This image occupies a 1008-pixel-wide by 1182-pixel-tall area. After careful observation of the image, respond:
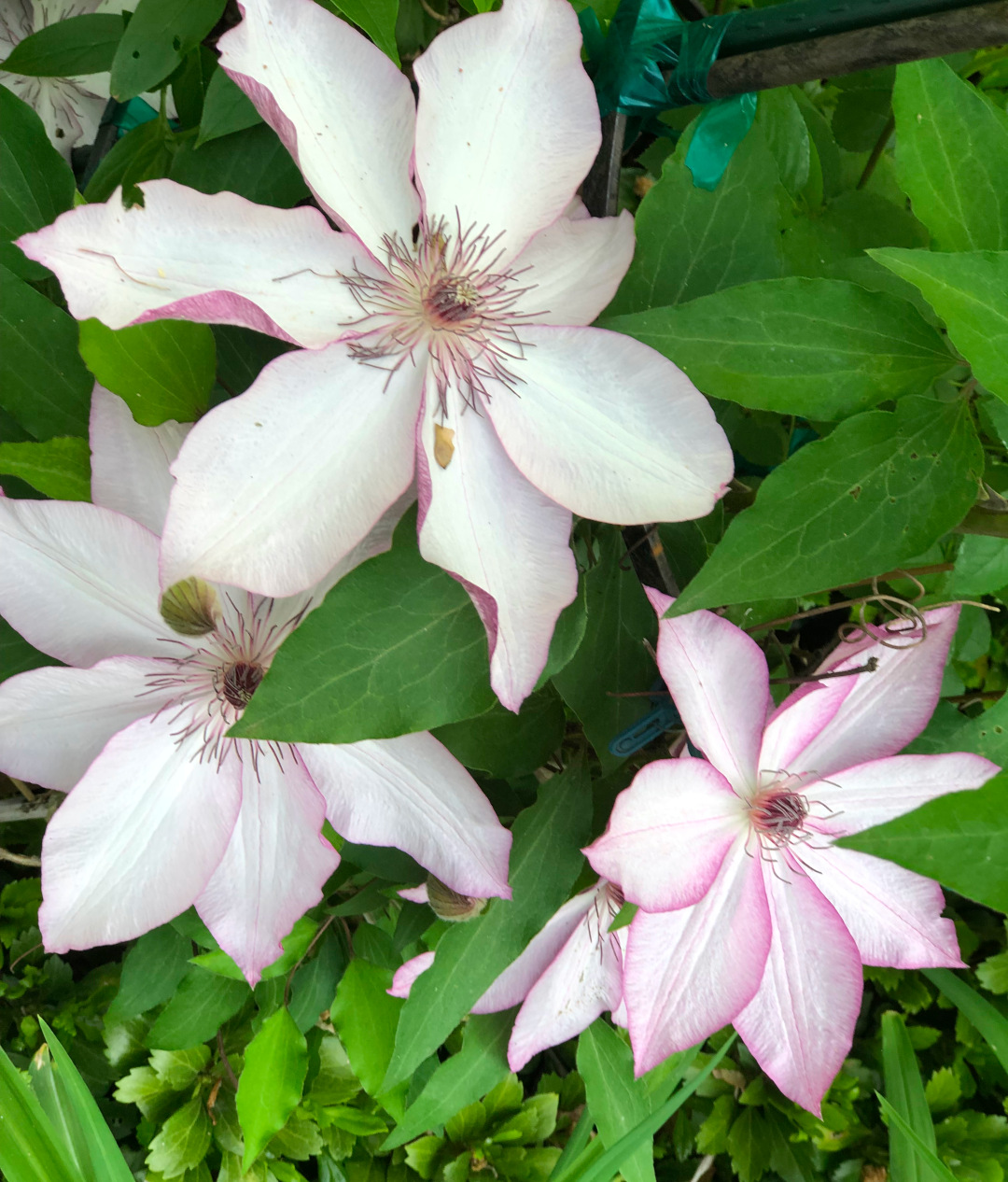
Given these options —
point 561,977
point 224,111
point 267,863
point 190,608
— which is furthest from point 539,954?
point 224,111

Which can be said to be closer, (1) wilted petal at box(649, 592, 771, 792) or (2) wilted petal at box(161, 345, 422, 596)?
(2) wilted petal at box(161, 345, 422, 596)

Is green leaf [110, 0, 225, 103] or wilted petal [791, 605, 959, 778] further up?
green leaf [110, 0, 225, 103]

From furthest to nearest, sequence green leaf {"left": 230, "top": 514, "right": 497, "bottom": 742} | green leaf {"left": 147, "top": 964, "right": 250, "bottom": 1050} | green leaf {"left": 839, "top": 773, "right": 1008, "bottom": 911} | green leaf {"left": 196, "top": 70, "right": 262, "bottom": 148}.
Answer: green leaf {"left": 147, "top": 964, "right": 250, "bottom": 1050}, green leaf {"left": 196, "top": 70, "right": 262, "bottom": 148}, green leaf {"left": 230, "top": 514, "right": 497, "bottom": 742}, green leaf {"left": 839, "top": 773, "right": 1008, "bottom": 911}

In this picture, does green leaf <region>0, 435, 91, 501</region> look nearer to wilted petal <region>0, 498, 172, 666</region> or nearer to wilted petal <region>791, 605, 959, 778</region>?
wilted petal <region>0, 498, 172, 666</region>

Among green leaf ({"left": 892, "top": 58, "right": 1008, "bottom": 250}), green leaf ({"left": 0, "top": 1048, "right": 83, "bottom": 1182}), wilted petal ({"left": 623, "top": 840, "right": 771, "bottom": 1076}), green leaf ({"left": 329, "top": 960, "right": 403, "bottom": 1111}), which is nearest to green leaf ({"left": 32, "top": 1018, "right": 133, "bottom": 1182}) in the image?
green leaf ({"left": 0, "top": 1048, "right": 83, "bottom": 1182})

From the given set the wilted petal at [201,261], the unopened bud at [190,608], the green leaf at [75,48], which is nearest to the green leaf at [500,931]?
the unopened bud at [190,608]

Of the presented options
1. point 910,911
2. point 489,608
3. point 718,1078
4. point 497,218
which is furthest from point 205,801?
point 718,1078

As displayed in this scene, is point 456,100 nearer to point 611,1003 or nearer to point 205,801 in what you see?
point 205,801
